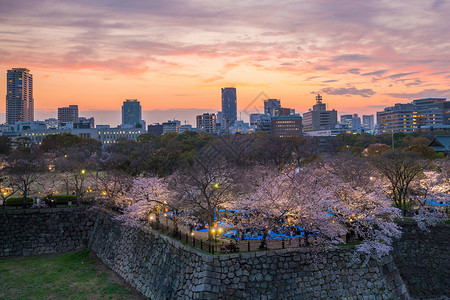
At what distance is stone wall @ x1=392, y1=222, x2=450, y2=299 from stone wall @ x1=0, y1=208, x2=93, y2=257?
2863 centimetres

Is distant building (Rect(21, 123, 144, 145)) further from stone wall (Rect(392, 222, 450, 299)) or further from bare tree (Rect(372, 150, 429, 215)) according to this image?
stone wall (Rect(392, 222, 450, 299))

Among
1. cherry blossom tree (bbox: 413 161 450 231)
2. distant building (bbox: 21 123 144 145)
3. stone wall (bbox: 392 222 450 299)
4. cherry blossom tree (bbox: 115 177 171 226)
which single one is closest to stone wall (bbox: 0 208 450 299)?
stone wall (bbox: 392 222 450 299)

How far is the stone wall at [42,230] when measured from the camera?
3300cm

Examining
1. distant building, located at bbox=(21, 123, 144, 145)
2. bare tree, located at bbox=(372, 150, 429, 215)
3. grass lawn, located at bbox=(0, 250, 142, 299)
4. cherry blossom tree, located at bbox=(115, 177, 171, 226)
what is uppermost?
distant building, located at bbox=(21, 123, 144, 145)

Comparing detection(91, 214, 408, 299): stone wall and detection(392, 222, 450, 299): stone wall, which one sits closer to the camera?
detection(91, 214, 408, 299): stone wall

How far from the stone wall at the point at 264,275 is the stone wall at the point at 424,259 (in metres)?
3.51

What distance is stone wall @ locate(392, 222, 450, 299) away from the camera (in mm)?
25062

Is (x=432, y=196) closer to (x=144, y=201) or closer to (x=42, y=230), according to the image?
(x=144, y=201)

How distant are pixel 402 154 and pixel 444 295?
57.7ft

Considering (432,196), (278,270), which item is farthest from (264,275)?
(432,196)

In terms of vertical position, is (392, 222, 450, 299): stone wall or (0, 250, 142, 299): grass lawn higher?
(392, 222, 450, 299): stone wall

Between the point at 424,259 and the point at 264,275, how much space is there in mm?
13809

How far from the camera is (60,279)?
87.3 feet

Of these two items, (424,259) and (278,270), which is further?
(424,259)
